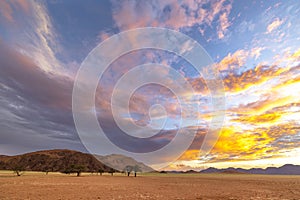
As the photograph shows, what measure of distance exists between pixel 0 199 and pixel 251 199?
28.8m

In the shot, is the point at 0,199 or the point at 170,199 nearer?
the point at 0,199

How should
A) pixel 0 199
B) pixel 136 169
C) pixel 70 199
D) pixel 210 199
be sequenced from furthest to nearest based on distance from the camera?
1. pixel 136 169
2. pixel 210 199
3. pixel 70 199
4. pixel 0 199

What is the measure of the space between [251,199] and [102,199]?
18303mm

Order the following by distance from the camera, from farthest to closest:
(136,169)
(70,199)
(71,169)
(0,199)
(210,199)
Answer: (136,169), (71,169), (210,199), (70,199), (0,199)

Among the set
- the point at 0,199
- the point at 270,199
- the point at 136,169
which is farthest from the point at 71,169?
the point at 270,199

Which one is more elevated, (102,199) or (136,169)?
(136,169)

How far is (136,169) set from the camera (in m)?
145

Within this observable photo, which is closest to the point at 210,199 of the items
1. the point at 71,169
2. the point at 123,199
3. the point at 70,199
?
the point at 123,199

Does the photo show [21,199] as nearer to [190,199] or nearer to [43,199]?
[43,199]

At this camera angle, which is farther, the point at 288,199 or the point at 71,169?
the point at 71,169

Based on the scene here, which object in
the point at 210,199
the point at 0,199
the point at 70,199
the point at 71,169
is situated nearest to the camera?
the point at 0,199

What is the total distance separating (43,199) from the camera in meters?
22.4

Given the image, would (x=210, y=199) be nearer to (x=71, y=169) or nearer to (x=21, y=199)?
(x=21, y=199)

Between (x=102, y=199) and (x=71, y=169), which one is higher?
(x=71, y=169)
